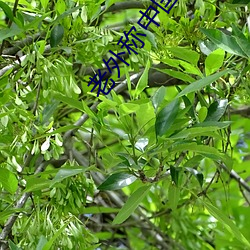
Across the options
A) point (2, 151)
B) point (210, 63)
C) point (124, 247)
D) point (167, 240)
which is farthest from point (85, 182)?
point (124, 247)

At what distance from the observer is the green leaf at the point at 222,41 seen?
2.66 ft

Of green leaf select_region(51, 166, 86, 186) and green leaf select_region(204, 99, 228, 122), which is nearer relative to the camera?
green leaf select_region(51, 166, 86, 186)

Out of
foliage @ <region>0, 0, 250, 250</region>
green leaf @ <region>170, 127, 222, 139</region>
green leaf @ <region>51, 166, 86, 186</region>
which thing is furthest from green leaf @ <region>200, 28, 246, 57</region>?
green leaf @ <region>51, 166, 86, 186</region>

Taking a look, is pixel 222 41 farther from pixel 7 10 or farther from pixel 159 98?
pixel 7 10

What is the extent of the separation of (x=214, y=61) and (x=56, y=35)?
0.66ft

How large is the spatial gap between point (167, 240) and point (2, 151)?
661mm

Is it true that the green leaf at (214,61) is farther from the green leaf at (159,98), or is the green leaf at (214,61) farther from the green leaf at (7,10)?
the green leaf at (7,10)

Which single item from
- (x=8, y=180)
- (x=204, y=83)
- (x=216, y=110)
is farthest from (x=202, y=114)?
(x=8, y=180)

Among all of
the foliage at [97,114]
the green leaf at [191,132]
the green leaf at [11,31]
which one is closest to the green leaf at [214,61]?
the foliage at [97,114]

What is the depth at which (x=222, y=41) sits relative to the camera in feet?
2.68

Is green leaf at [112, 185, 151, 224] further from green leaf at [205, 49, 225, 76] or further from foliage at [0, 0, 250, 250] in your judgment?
green leaf at [205, 49, 225, 76]

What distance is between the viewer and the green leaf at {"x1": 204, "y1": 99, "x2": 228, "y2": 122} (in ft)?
2.84

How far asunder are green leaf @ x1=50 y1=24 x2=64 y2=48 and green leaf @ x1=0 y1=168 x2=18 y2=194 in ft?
0.56

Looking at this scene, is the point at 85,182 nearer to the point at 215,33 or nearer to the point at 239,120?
the point at 215,33
